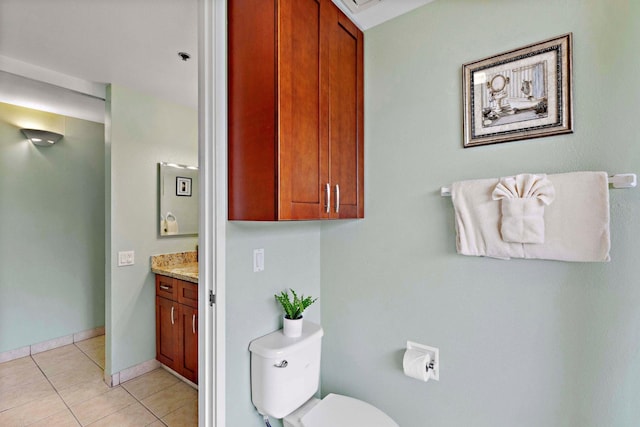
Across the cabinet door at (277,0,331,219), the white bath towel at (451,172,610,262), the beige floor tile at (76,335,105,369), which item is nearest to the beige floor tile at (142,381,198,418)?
the beige floor tile at (76,335,105,369)

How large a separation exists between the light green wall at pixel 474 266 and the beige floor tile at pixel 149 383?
4.69 feet

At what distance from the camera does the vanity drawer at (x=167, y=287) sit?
2398 millimetres

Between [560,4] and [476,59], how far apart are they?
1.05 ft

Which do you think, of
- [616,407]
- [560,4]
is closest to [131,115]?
[560,4]

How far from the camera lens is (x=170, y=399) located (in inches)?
86.2

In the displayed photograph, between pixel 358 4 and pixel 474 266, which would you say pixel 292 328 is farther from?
pixel 358 4

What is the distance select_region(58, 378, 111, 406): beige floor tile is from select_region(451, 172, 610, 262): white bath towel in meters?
2.74

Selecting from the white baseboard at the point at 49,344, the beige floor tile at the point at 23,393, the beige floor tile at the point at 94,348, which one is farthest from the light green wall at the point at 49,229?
the beige floor tile at the point at 23,393

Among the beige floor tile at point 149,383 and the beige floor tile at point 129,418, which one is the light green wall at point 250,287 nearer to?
the beige floor tile at point 129,418

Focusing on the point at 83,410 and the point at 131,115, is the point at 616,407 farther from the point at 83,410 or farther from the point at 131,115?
the point at 131,115

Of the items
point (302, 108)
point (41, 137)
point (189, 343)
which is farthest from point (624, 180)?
point (41, 137)

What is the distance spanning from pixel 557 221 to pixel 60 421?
9.80 ft

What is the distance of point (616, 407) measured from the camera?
1.07m

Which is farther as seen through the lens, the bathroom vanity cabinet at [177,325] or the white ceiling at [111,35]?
the bathroom vanity cabinet at [177,325]
